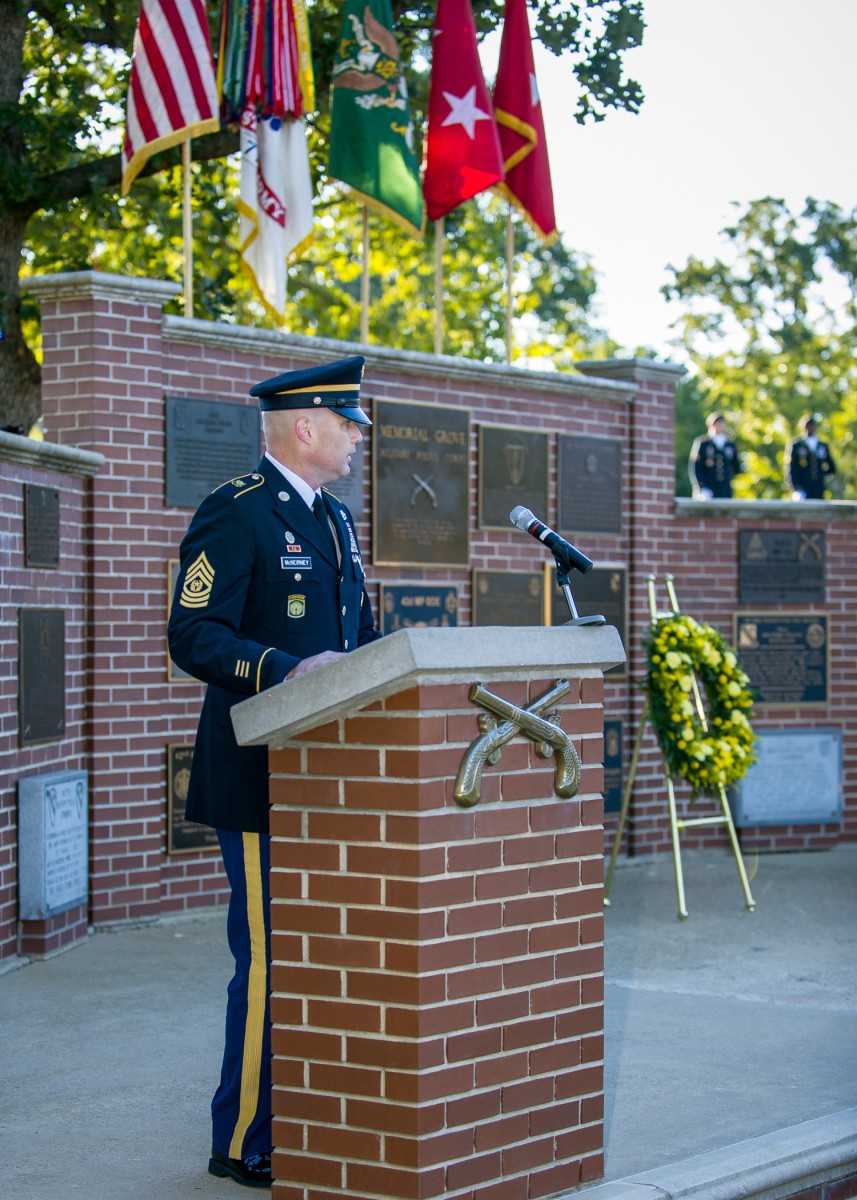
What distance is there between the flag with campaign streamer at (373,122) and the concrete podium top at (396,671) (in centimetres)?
638

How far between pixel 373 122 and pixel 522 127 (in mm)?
1111

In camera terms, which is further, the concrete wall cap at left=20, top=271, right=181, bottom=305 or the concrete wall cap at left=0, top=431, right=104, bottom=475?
the concrete wall cap at left=20, top=271, right=181, bottom=305

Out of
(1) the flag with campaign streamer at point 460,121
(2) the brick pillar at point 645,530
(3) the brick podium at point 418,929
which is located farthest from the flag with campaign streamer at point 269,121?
(3) the brick podium at point 418,929

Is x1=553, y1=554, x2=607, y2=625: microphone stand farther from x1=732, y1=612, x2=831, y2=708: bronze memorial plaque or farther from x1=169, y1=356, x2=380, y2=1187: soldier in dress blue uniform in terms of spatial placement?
x1=732, y1=612, x2=831, y2=708: bronze memorial plaque

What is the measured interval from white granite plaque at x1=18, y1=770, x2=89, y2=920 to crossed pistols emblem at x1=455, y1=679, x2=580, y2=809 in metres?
3.76

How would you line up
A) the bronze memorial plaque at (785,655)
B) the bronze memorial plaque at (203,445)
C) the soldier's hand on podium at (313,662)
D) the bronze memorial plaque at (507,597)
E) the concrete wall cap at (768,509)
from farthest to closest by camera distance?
the bronze memorial plaque at (785,655) < the concrete wall cap at (768,509) < the bronze memorial plaque at (507,597) < the bronze memorial plaque at (203,445) < the soldier's hand on podium at (313,662)

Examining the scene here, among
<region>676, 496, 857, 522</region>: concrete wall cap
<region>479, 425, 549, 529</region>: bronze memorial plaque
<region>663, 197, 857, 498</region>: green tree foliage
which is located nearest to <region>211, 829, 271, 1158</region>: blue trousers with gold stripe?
<region>479, 425, 549, 529</region>: bronze memorial plaque

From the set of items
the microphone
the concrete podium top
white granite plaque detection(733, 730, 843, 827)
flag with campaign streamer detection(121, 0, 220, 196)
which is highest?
flag with campaign streamer detection(121, 0, 220, 196)

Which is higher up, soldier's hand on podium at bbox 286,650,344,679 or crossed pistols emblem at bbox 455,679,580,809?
soldier's hand on podium at bbox 286,650,344,679

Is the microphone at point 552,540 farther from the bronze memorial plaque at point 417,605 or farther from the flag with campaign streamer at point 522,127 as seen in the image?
the flag with campaign streamer at point 522,127

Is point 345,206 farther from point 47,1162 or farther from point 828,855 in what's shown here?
point 47,1162

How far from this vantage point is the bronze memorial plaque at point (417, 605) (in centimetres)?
914

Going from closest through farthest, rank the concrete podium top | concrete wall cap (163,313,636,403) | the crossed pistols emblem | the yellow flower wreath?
the concrete podium top → the crossed pistols emblem → concrete wall cap (163,313,636,403) → the yellow flower wreath

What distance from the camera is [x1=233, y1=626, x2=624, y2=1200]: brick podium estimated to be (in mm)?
3633
